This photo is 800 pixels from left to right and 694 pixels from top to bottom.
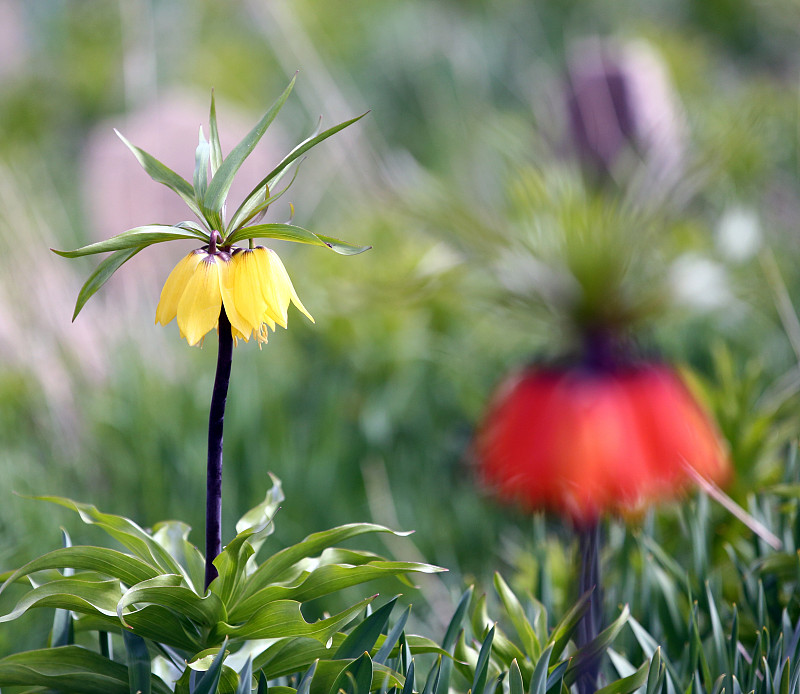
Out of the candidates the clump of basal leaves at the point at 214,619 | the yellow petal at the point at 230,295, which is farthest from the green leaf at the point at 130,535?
the yellow petal at the point at 230,295

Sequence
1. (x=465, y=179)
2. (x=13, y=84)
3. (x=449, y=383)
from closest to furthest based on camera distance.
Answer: (x=465, y=179) → (x=449, y=383) → (x=13, y=84)

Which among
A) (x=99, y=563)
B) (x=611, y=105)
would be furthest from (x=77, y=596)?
(x=611, y=105)

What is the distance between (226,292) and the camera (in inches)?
Result: 11.3

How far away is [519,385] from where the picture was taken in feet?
1.46

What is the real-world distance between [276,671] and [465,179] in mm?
348

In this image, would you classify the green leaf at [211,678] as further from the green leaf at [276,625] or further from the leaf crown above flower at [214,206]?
the leaf crown above flower at [214,206]

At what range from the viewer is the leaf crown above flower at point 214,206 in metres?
0.28

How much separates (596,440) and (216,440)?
0.61ft

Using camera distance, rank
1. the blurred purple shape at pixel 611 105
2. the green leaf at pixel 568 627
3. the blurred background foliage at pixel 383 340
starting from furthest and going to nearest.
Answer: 1. the blurred purple shape at pixel 611 105
2. the blurred background foliage at pixel 383 340
3. the green leaf at pixel 568 627

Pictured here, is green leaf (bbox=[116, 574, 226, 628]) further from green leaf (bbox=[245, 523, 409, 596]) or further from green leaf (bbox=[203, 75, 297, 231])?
green leaf (bbox=[203, 75, 297, 231])

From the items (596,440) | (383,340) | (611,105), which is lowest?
(596,440)

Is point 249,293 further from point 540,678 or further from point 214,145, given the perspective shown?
point 540,678

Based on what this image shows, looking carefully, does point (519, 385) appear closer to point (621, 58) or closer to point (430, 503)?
point (430, 503)

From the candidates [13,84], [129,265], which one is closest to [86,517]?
[129,265]
